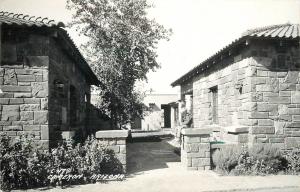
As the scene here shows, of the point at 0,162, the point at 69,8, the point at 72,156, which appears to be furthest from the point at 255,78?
the point at 69,8

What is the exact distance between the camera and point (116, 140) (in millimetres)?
6789

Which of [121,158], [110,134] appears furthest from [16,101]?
[121,158]

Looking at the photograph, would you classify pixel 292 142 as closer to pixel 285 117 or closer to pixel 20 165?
pixel 285 117

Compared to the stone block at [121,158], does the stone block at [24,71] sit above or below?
above

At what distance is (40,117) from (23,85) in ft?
2.56

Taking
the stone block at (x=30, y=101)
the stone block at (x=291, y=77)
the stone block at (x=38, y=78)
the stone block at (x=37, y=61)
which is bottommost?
the stone block at (x=30, y=101)

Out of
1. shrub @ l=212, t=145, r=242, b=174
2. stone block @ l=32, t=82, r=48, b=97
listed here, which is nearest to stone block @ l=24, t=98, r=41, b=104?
stone block @ l=32, t=82, r=48, b=97

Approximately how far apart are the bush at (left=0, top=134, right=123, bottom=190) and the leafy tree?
8797mm

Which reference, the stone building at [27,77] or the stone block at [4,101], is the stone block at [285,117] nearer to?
the stone building at [27,77]

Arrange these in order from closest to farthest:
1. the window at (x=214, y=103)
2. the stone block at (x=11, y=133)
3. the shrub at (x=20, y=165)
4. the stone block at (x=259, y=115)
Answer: the shrub at (x=20, y=165)
the stone block at (x=11, y=133)
the stone block at (x=259, y=115)
the window at (x=214, y=103)

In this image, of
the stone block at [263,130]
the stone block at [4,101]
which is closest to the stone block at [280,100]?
the stone block at [263,130]

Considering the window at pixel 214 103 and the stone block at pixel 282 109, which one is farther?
the window at pixel 214 103

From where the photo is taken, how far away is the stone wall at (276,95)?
295 inches

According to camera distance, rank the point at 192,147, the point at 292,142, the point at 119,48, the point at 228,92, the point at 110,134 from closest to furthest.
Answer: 1. the point at 110,134
2. the point at 192,147
3. the point at 292,142
4. the point at 228,92
5. the point at 119,48
